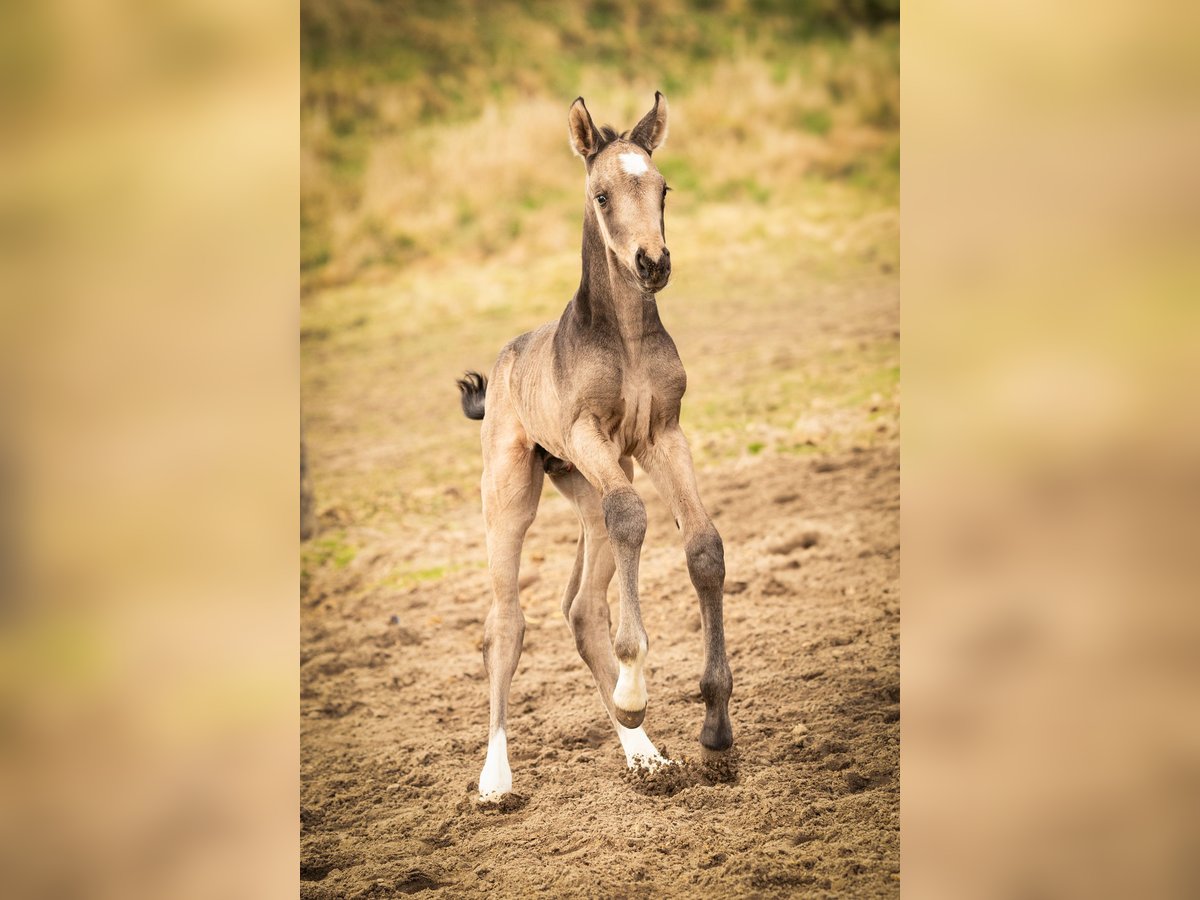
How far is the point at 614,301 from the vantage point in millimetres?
3439

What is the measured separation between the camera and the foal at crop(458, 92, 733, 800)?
3.25m

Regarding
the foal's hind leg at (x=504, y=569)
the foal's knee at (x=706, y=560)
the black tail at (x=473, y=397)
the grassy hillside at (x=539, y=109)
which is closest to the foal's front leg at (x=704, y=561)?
the foal's knee at (x=706, y=560)

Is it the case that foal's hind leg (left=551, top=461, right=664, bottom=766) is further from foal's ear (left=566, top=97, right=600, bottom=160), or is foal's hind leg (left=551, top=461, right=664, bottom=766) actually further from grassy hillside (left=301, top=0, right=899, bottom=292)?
grassy hillside (left=301, top=0, right=899, bottom=292)

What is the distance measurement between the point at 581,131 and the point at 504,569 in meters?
1.32

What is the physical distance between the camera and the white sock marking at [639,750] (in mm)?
3658

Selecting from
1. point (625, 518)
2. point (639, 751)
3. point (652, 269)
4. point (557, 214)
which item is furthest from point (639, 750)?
point (557, 214)

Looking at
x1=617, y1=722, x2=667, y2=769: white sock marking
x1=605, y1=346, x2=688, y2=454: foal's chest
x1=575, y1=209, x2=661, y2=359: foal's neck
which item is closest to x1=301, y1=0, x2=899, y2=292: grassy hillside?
x1=575, y1=209, x2=661, y2=359: foal's neck

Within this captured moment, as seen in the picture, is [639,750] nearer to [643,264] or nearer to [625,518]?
[625,518]

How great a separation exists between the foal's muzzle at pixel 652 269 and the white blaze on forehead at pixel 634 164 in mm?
248
